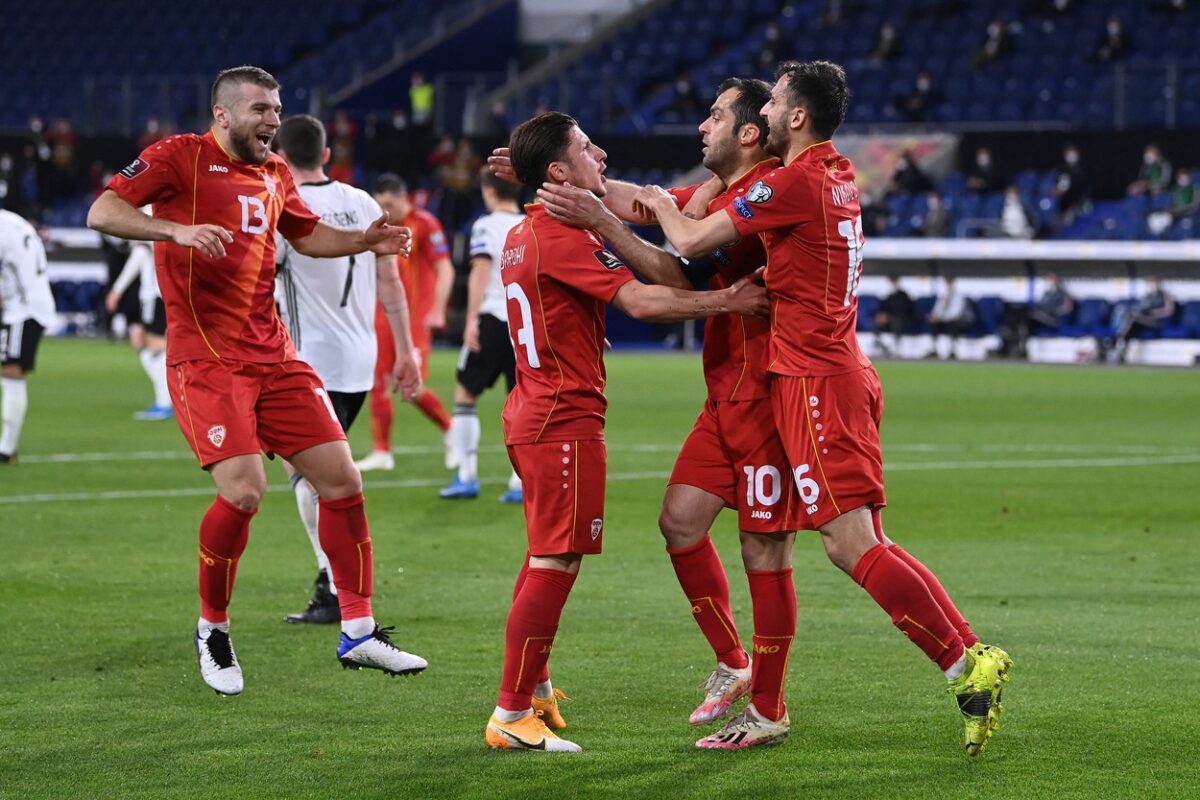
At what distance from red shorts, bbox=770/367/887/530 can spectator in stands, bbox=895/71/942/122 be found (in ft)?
93.3

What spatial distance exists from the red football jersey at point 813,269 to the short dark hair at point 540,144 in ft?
1.94

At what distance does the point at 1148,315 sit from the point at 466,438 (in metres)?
19.3

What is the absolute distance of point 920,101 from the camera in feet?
108

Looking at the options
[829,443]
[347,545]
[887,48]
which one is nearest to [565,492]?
[829,443]

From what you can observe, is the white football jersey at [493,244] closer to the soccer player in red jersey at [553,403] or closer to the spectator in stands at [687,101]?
the soccer player in red jersey at [553,403]

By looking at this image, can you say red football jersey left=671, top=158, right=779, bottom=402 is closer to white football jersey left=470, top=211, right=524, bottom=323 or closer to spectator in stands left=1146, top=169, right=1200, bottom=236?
white football jersey left=470, top=211, right=524, bottom=323

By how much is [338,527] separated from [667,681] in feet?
4.53

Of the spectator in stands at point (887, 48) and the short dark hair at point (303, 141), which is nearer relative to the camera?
the short dark hair at point (303, 141)

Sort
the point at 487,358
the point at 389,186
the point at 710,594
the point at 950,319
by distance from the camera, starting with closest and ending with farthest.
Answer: the point at 710,594 → the point at 487,358 → the point at 389,186 → the point at 950,319

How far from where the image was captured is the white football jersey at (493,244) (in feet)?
38.7

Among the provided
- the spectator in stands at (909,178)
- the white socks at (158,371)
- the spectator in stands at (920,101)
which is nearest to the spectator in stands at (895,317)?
the spectator in stands at (909,178)

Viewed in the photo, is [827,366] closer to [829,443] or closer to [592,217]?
[829,443]

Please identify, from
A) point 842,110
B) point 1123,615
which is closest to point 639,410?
point 1123,615

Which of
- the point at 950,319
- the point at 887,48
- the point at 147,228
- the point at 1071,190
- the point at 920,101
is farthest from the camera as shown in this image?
the point at 887,48
